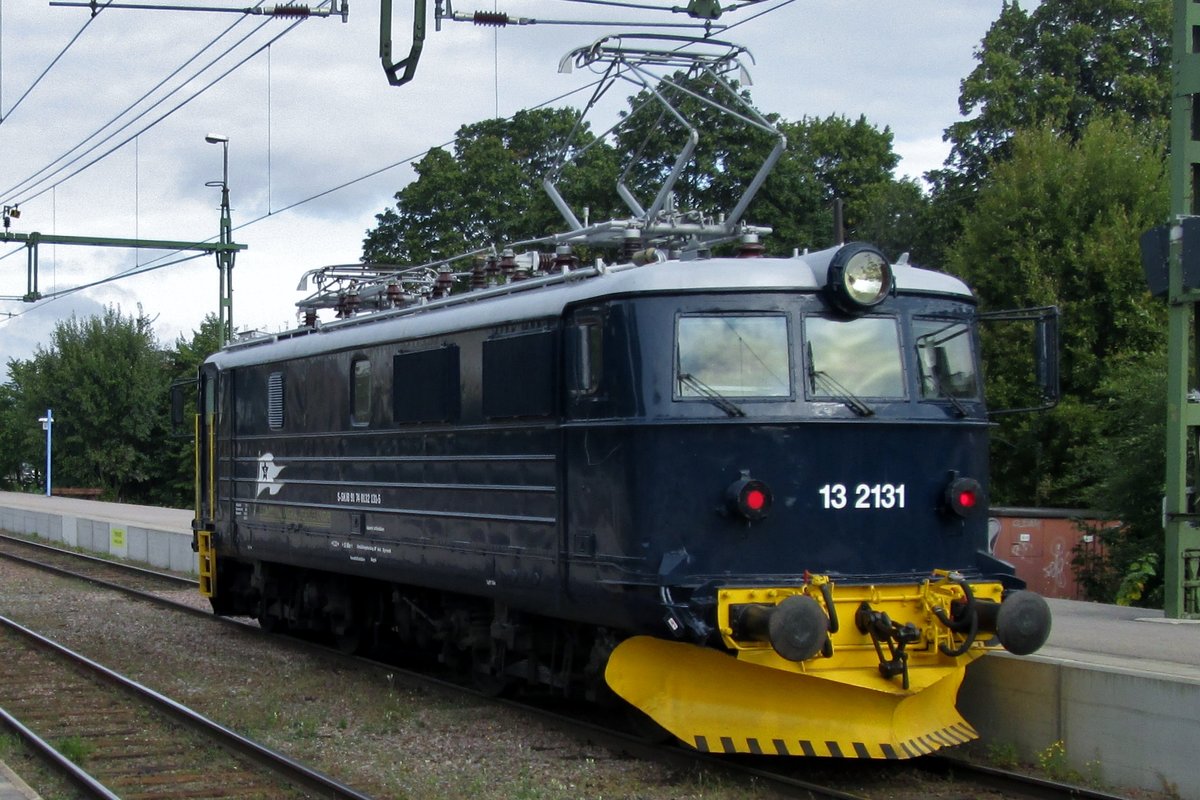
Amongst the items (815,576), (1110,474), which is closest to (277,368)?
(815,576)

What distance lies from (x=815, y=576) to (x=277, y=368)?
7.59 metres

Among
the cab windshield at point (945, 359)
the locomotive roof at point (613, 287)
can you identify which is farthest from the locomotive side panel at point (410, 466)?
the cab windshield at point (945, 359)

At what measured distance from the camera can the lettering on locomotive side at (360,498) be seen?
1219cm

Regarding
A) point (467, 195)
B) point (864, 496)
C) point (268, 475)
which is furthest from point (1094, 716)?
point (467, 195)

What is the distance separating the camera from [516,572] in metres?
10.0

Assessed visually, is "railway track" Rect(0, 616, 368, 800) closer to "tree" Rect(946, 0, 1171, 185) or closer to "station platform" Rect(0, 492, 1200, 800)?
"station platform" Rect(0, 492, 1200, 800)

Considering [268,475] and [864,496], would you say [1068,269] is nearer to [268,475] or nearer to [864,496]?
[268,475]

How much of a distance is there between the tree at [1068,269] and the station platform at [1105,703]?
15.6 meters

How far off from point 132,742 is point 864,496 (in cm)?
539

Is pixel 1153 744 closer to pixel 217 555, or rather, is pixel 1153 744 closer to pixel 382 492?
pixel 382 492

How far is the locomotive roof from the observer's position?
29.1 feet

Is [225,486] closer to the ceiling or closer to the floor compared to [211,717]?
closer to the ceiling

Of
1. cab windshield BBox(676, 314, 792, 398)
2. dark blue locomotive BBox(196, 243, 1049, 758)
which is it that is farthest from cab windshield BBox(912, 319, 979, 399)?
cab windshield BBox(676, 314, 792, 398)

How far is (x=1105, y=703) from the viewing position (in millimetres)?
8523
